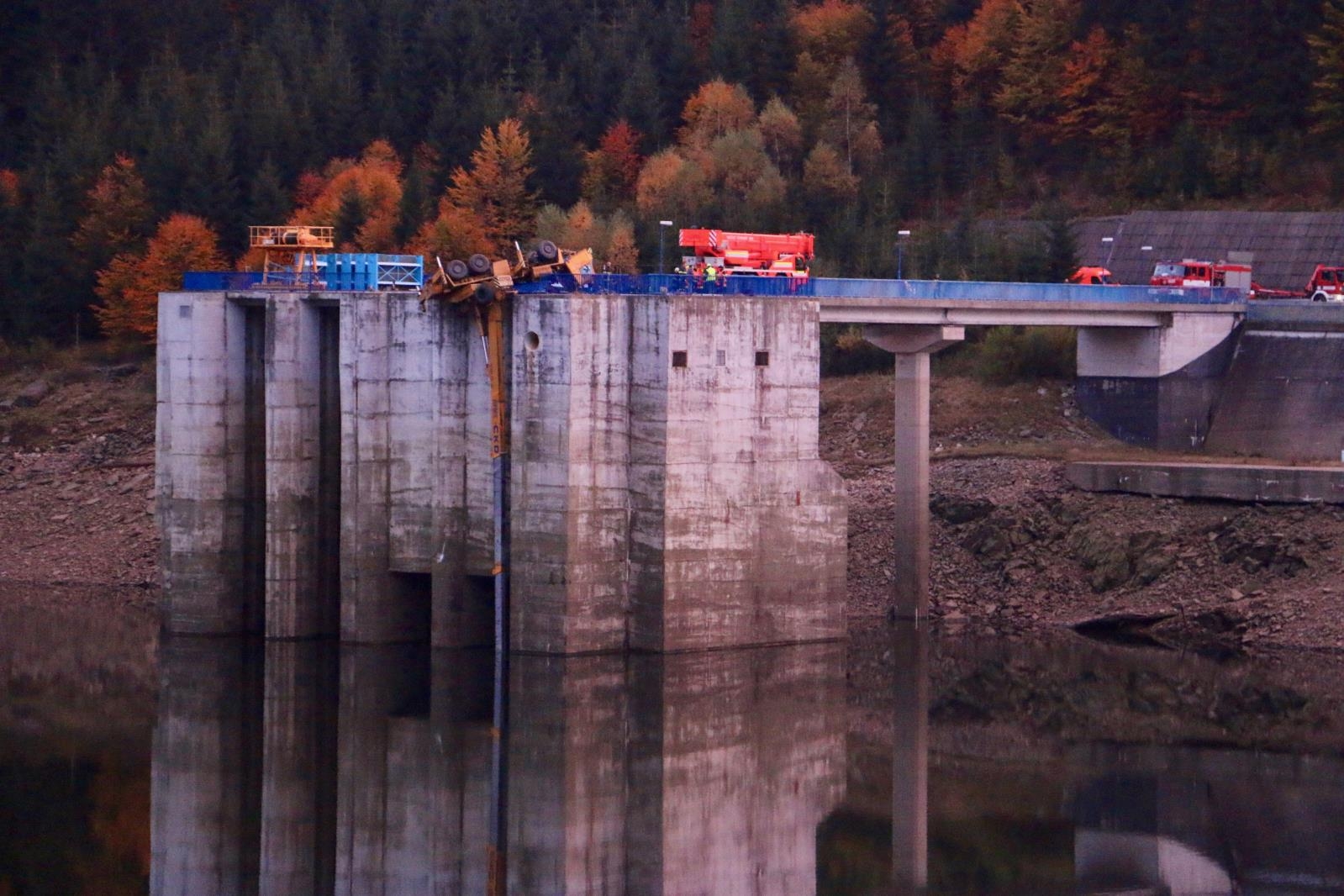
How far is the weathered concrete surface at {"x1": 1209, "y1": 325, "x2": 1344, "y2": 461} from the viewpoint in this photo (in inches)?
2424

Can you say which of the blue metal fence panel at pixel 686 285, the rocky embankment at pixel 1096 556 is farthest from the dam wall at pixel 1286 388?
the blue metal fence panel at pixel 686 285

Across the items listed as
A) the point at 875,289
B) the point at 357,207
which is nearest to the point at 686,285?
the point at 875,289

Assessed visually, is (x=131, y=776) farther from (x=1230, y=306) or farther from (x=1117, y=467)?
(x=1230, y=306)

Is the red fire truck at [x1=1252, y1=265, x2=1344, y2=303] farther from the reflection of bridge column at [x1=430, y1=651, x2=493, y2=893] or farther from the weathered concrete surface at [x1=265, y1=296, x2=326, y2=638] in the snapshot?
the weathered concrete surface at [x1=265, y1=296, x2=326, y2=638]

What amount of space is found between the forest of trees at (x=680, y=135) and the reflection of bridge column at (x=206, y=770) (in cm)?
2831

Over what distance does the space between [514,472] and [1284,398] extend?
74.2ft

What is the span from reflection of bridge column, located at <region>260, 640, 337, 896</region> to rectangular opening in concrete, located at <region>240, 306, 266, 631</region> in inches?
77.8

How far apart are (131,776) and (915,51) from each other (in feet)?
196

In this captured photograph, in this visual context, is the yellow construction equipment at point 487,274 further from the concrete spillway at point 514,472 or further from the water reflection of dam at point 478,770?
the water reflection of dam at point 478,770

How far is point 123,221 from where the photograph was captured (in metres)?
84.6

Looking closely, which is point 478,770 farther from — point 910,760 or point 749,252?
point 749,252

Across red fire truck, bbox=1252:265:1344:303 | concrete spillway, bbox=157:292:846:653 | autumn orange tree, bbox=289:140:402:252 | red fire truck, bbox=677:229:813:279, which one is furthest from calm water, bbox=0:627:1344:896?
autumn orange tree, bbox=289:140:402:252

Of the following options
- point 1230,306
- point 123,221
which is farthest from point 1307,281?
point 123,221

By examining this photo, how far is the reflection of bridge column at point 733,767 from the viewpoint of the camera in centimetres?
3875
